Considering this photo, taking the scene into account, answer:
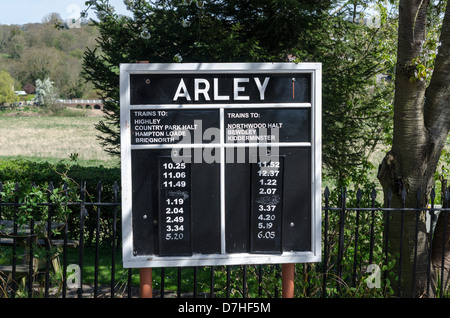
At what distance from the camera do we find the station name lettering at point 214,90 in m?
4.45

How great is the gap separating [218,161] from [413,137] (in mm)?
2639

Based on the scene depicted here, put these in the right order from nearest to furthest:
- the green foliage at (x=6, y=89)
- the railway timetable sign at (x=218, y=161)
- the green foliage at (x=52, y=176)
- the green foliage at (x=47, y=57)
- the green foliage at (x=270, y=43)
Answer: the railway timetable sign at (x=218, y=161)
the green foliage at (x=270, y=43)
the green foliage at (x=52, y=176)
the green foliage at (x=47, y=57)
the green foliage at (x=6, y=89)

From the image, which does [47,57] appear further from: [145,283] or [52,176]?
[145,283]

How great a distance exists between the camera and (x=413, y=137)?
588 centimetres

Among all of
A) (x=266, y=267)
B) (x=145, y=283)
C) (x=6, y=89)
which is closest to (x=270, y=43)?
(x=266, y=267)

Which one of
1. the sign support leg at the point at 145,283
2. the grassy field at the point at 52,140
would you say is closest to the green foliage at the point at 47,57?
the grassy field at the point at 52,140

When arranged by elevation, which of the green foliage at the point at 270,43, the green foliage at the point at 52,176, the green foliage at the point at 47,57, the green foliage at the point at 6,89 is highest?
the green foliage at the point at 47,57

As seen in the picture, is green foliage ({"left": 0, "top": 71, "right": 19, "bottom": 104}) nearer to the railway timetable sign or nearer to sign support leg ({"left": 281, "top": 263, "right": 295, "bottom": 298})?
the railway timetable sign

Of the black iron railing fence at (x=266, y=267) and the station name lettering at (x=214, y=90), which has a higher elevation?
the station name lettering at (x=214, y=90)

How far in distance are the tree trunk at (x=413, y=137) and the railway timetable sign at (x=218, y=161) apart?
1.79m

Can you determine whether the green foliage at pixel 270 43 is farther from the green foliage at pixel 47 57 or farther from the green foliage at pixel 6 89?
the green foliage at pixel 6 89

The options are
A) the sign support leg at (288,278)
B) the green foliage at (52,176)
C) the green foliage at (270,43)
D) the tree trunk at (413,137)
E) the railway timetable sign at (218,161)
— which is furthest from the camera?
the green foliage at (52,176)
